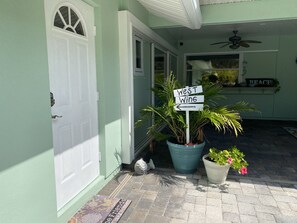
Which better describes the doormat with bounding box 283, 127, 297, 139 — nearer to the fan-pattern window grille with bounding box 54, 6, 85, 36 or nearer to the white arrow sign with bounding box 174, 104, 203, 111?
the white arrow sign with bounding box 174, 104, 203, 111

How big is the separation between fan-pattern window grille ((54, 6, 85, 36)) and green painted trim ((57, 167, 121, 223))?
1.62 m

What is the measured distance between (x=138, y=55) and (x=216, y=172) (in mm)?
2263

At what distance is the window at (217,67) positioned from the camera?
23.9 feet

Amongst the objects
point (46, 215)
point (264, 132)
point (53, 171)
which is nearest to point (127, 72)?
point (53, 171)

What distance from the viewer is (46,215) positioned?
5.95ft

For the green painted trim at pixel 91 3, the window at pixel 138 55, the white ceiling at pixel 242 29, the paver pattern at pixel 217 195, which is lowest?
the paver pattern at pixel 217 195

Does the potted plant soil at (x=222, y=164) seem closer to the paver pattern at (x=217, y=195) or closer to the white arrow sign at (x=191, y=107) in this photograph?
the paver pattern at (x=217, y=195)

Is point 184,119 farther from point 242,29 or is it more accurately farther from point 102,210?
point 242,29

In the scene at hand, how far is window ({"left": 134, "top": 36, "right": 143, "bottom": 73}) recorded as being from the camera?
372cm

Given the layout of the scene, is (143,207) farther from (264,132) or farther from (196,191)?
(264,132)

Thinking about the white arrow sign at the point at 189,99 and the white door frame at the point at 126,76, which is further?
the white door frame at the point at 126,76

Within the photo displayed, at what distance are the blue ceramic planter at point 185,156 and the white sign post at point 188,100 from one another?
30 centimetres

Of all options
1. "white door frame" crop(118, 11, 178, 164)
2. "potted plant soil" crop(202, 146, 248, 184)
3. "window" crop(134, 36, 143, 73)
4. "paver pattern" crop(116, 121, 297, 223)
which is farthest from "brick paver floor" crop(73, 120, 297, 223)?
"window" crop(134, 36, 143, 73)

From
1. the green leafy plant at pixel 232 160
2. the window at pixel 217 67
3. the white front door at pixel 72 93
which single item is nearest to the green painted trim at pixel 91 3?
the white front door at pixel 72 93
